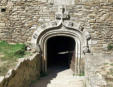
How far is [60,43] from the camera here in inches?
471

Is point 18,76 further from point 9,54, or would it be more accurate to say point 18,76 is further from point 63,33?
point 63,33

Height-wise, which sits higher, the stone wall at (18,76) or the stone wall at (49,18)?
the stone wall at (49,18)

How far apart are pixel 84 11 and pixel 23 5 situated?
2472 mm

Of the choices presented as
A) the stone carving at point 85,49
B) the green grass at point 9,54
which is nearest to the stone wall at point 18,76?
the green grass at point 9,54

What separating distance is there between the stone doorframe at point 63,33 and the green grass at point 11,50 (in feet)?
1.89

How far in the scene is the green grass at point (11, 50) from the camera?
5797mm

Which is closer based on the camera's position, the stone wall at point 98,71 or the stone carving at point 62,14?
the stone wall at point 98,71

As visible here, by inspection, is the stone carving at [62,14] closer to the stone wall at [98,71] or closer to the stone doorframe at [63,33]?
the stone doorframe at [63,33]

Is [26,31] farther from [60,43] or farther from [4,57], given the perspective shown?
[60,43]

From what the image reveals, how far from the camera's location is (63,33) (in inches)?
277

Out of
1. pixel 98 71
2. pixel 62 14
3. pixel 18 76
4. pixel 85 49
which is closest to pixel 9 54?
pixel 18 76

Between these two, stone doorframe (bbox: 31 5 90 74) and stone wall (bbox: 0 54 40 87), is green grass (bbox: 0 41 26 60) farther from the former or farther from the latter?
stone wall (bbox: 0 54 40 87)

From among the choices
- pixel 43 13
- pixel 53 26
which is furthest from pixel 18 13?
pixel 53 26

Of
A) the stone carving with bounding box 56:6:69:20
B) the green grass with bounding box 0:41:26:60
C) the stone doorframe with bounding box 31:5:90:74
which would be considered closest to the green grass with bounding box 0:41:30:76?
the green grass with bounding box 0:41:26:60
